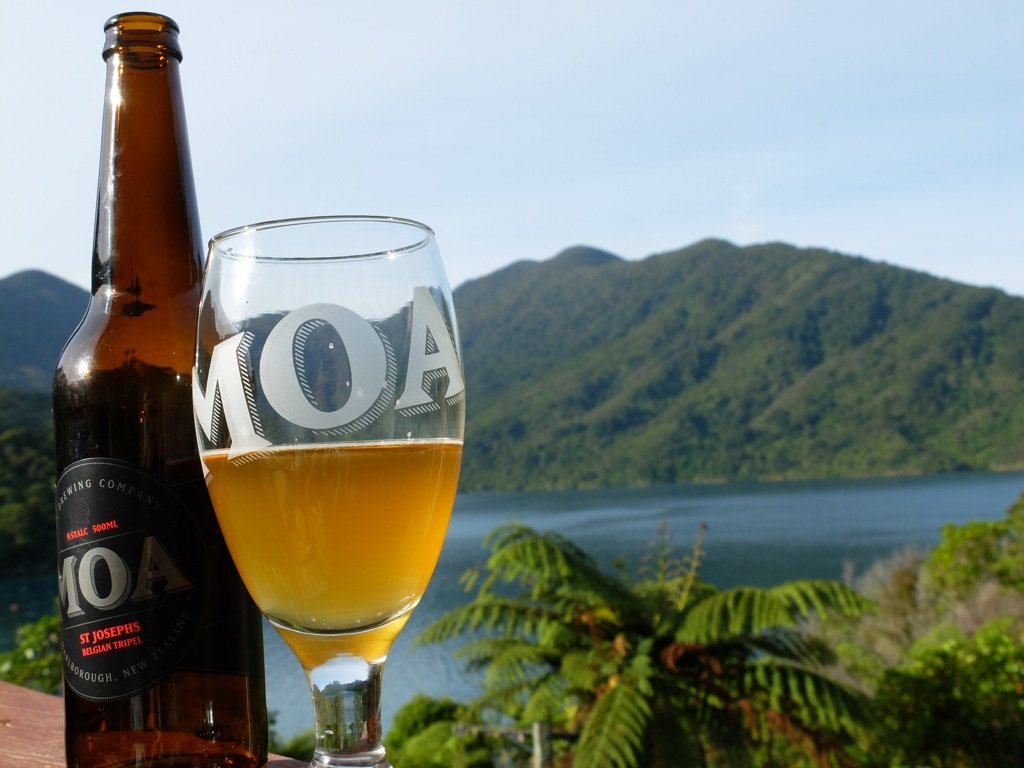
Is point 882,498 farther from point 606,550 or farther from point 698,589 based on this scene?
point 698,589

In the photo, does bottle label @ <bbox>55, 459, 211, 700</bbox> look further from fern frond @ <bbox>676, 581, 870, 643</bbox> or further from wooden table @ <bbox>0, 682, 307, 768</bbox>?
fern frond @ <bbox>676, 581, 870, 643</bbox>

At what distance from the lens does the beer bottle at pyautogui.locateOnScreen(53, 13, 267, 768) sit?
81cm

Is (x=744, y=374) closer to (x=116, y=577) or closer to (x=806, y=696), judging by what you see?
(x=806, y=696)

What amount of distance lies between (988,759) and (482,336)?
135 metres

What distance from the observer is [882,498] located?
76.6 m

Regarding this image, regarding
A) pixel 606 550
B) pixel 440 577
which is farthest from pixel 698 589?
pixel 440 577

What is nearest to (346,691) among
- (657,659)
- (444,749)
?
(657,659)

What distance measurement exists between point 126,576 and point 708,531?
3425 centimetres

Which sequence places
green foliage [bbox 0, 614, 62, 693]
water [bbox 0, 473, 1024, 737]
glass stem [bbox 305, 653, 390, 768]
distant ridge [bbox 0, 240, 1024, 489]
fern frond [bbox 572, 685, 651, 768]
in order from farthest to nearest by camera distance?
distant ridge [bbox 0, 240, 1024, 489]
water [bbox 0, 473, 1024, 737]
fern frond [bbox 572, 685, 651, 768]
green foliage [bbox 0, 614, 62, 693]
glass stem [bbox 305, 653, 390, 768]

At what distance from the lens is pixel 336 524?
0.68 m

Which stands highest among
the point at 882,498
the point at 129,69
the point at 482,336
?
the point at 482,336

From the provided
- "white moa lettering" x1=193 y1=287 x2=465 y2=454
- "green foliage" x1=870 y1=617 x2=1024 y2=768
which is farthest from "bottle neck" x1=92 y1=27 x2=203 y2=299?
"green foliage" x1=870 y1=617 x2=1024 y2=768

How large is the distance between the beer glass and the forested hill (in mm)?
96492

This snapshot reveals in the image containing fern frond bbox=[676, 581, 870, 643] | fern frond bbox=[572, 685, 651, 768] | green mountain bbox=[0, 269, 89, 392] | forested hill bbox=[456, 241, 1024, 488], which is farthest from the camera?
forested hill bbox=[456, 241, 1024, 488]
